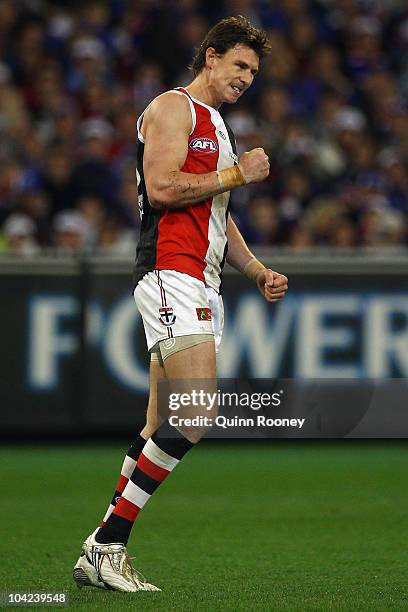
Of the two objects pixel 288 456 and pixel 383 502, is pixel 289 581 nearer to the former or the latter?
pixel 383 502

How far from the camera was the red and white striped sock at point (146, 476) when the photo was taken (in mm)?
5324

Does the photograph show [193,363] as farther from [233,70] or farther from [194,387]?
[233,70]

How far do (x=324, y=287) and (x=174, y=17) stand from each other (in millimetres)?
5771

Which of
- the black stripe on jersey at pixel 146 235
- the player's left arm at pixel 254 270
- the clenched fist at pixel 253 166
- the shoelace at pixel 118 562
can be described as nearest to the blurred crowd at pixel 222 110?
the player's left arm at pixel 254 270

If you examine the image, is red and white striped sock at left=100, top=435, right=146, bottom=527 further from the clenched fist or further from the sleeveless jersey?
the clenched fist

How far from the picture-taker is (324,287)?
1021 centimetres

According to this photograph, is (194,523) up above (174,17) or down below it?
below

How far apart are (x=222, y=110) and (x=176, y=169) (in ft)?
28.8

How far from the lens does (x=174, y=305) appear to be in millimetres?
5395

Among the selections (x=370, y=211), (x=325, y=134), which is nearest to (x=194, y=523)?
(x=370, y=211)

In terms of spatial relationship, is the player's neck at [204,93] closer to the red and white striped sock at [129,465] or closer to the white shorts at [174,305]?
the white shorts at [174,305]

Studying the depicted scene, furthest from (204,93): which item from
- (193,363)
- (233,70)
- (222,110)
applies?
(222,110)

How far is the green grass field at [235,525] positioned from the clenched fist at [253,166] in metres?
1.69

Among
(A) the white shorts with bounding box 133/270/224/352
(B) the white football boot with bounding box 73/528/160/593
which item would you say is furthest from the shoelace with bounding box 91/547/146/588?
(A) the white shorts with bounding box 133/270/224/352
